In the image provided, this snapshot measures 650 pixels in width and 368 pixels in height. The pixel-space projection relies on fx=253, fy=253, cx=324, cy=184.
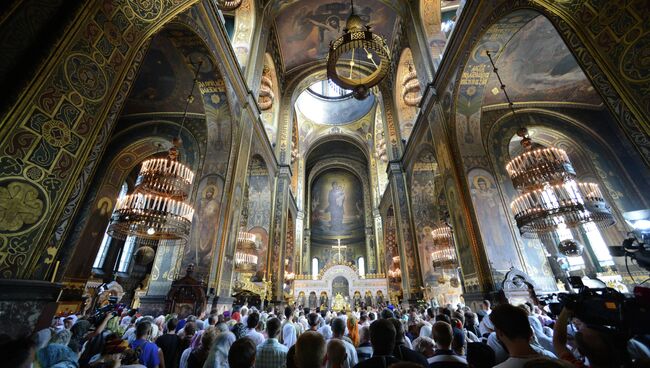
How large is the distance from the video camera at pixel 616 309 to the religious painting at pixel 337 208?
79.9ft

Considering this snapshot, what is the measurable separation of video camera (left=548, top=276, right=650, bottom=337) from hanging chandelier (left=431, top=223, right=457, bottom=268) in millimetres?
6880

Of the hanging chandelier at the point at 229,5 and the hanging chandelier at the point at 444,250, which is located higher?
the hanging chandelier at the point at 229,5

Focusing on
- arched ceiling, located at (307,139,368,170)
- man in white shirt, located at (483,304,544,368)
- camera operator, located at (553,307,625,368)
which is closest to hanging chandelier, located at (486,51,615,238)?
camera operator, located at (553,307,625,368)

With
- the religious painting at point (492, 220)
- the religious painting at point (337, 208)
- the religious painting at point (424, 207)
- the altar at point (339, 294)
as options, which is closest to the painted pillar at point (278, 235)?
the religious painting at point (424, 207)

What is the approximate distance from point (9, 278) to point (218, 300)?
407cm

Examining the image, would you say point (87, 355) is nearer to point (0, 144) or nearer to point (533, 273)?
point (0, 144)

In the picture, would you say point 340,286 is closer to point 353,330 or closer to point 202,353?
point 353,330

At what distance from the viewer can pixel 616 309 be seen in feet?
5.92

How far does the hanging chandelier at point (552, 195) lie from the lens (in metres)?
4.74

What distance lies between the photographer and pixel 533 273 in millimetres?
5863

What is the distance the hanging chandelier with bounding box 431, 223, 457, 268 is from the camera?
27.9 feet

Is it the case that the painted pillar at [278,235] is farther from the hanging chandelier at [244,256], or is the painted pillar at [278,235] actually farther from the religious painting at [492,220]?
the religious painting at [492,220]

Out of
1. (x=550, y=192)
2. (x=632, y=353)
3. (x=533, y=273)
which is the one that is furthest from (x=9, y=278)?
(x=533, y=273)

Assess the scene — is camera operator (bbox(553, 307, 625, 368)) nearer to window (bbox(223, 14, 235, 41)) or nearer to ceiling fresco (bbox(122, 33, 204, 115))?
ceiling fresco (bbox(122, 33, 204, 115))
